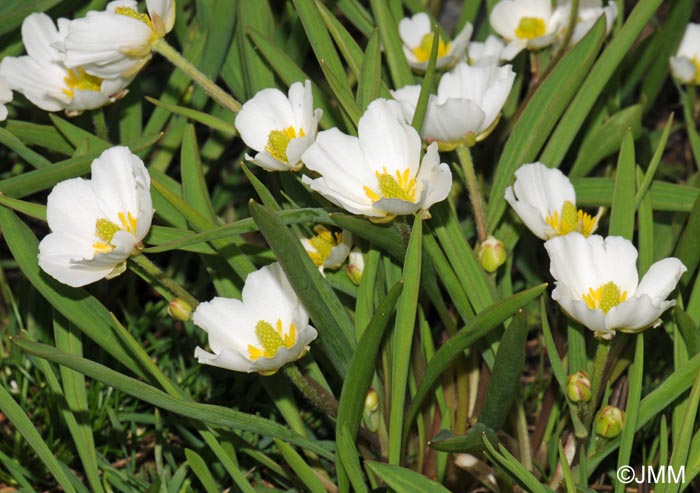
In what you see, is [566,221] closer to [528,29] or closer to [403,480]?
[403,480]

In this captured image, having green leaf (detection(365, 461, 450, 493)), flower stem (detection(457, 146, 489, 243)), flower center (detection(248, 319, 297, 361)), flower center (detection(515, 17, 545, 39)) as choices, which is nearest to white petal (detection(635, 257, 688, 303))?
flower stem (detection(457, 146, 489, 243))

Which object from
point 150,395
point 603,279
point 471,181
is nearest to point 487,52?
point 471,181

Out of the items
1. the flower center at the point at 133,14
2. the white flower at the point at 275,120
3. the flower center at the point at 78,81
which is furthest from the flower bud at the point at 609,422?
the flower center at the point at 78,81

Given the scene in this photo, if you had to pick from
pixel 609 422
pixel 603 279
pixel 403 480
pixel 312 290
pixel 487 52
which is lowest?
pixel 403 480

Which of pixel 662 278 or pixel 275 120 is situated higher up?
pixel 275 120

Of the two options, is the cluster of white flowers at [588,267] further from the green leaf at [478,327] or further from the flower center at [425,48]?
the flower center at [425,48]

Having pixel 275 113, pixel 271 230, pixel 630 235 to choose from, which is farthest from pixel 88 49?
pixel 630 235

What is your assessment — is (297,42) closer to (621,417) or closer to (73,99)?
(73,99)
